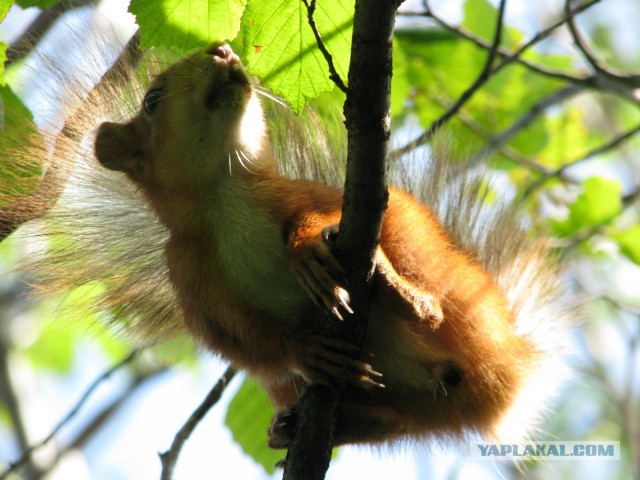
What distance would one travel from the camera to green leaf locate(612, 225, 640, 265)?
459 cm

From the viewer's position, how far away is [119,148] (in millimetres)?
3588

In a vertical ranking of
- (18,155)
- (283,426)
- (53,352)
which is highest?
(18,155)

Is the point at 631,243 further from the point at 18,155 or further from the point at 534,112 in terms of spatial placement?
the point at 18,155

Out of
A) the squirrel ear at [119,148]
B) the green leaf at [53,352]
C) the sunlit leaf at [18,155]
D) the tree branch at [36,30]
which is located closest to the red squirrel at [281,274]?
the squirrel ear at [119,148]

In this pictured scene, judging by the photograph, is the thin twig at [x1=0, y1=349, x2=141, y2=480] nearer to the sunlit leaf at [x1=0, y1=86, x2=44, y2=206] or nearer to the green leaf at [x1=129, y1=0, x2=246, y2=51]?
the sunlit leaf at [x1=0, y1=86, x2=44, y2=206]

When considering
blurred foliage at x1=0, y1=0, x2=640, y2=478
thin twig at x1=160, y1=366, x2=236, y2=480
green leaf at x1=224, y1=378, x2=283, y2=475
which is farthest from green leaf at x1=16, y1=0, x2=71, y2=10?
green leaf at x1=224, y1=378, x2=283, y2=475

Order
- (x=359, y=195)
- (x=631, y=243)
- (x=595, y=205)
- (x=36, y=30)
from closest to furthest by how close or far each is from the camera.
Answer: (x=359, y=195) → (x=36, y=30) → (x=631, y=243) → (x=595, y=205)

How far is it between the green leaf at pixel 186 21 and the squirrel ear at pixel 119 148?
86 centimetres

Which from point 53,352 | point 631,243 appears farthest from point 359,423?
point 53,352

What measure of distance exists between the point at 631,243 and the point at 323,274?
2.66 meters

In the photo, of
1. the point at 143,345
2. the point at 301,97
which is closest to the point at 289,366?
the point at 301,97

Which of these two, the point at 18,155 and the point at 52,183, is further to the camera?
the point at 52,183

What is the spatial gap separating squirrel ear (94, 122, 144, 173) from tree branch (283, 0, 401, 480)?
53.6 inches

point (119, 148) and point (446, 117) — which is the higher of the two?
point (446, 117)
